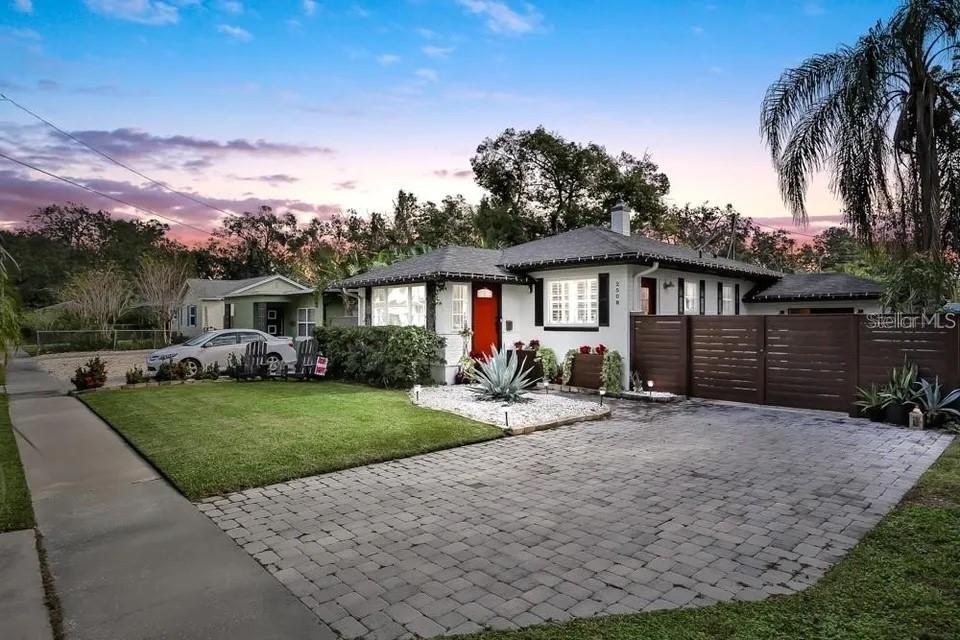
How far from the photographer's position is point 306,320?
24484 mm

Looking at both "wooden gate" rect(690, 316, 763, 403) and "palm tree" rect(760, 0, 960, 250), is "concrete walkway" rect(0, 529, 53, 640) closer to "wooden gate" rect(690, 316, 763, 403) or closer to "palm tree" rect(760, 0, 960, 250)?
"wooden gate" rect(690, 316, 763, 403)

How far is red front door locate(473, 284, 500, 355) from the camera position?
13.7m

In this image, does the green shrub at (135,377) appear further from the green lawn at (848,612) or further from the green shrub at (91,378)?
the green lawn at (848,612)

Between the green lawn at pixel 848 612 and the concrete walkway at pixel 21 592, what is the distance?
2.39 meters

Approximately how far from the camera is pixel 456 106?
553 inches

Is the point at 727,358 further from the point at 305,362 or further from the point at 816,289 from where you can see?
the point at 305,362

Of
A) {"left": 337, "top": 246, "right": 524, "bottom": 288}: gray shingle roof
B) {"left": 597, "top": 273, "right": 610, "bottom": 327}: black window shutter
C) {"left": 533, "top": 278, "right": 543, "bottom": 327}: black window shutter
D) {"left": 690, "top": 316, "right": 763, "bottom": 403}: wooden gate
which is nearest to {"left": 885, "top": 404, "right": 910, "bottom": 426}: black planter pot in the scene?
{"left": 690, "top": 316, "right": 763, "bottom": 403}: wooden gate

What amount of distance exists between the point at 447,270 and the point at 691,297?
671 cm

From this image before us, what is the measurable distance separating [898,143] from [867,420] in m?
4.65

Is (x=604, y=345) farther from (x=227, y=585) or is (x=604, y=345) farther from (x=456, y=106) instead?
(x=227, y=585)

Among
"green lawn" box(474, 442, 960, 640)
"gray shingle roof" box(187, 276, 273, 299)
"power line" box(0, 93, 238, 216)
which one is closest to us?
"green lawn" box(474, 442, 960, 640)

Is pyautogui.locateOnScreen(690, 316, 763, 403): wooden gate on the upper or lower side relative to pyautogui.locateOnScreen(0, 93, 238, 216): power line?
lower

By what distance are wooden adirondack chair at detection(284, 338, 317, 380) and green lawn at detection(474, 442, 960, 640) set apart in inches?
483

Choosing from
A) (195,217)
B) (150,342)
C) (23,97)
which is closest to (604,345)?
(23,97)
